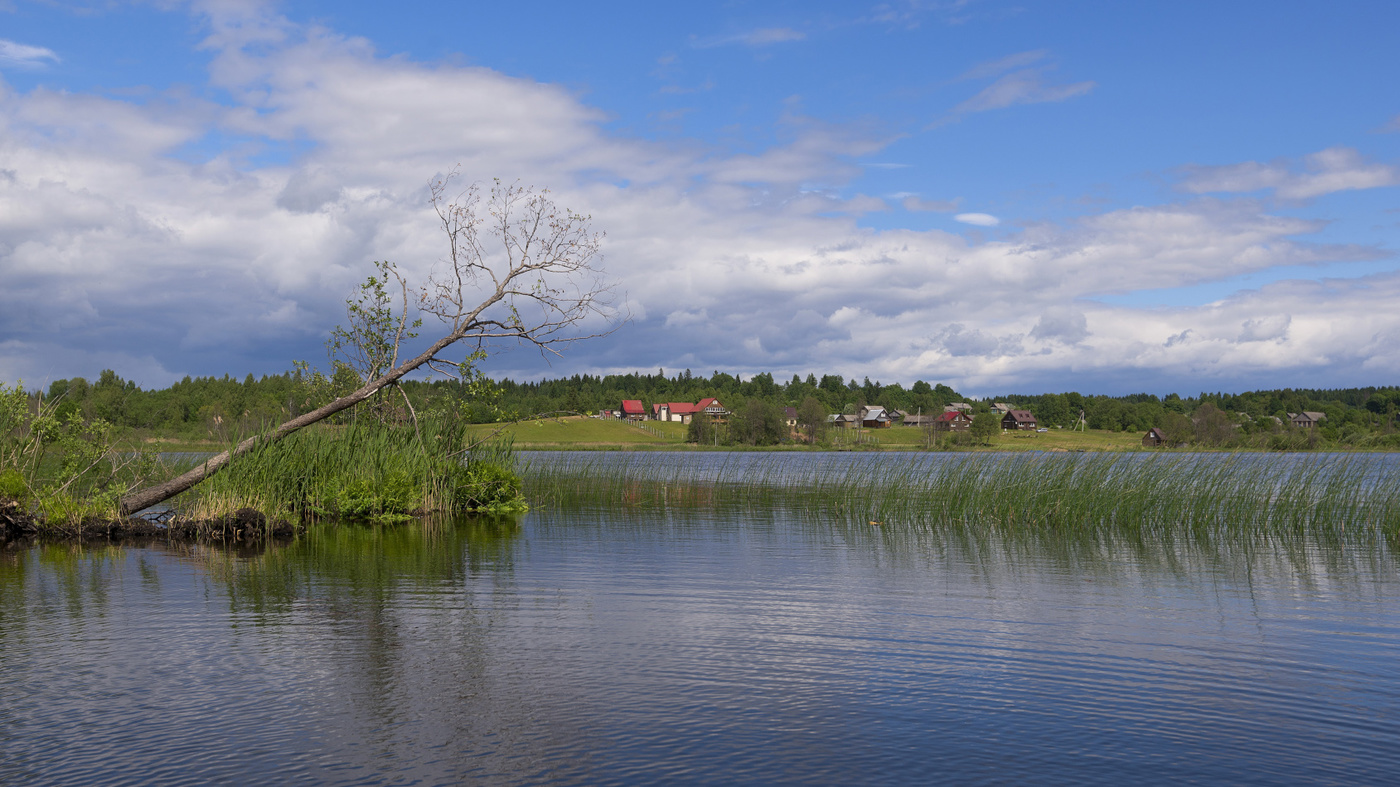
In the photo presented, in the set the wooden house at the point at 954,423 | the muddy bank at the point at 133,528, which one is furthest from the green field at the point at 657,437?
the muddy bank at the point at 133,528

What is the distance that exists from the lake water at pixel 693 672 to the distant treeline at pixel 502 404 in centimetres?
882

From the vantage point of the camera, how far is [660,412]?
176750mm

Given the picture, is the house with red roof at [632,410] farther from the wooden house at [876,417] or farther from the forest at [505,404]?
the wooden house at [876,417]

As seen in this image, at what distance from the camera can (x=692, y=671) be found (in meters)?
8.20

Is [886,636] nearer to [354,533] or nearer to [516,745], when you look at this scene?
[516,745]

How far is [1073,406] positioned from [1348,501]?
145 m

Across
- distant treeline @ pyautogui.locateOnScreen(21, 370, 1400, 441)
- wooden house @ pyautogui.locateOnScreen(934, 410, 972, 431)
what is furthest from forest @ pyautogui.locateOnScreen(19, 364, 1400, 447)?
wooden house @ pyautogui.locateOnScreen(934, 410, 972, 431)

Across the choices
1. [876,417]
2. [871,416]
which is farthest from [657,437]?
[876,417]

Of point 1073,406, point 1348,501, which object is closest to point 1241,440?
point 1348,501

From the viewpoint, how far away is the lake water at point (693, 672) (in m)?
5.99

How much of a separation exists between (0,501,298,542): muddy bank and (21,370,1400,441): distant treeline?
7.15 feet

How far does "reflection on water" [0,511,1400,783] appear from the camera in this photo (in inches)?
237

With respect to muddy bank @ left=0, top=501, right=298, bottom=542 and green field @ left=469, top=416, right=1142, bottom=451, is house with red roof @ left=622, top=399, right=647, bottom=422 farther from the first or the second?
muddy bank @ left=0, top=501, right=298, bottom=542

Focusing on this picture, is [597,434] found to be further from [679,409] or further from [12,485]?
[12,485]
